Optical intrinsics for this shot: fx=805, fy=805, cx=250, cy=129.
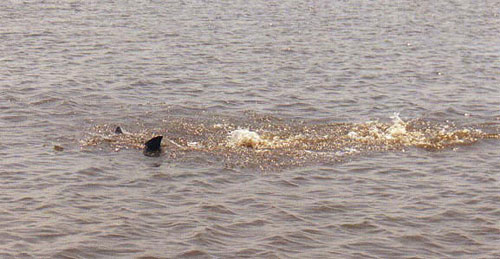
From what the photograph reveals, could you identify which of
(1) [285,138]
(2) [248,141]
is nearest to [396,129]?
(1) [285,138]

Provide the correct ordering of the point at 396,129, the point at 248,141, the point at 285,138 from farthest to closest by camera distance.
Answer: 1. the point at 396,129
2. the point at 285,138
3. the point at 248,141

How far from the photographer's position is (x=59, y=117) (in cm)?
1758

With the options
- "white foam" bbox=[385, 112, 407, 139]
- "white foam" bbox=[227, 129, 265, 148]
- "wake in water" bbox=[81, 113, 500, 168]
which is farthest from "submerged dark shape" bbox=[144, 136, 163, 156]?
"white foam" bbox=[385, 112, 407, 139]

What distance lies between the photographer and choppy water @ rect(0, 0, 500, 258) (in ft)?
38.6

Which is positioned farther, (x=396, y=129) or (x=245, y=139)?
(x=396, y=129)

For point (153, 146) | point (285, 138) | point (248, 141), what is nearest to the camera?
point (153, 146)

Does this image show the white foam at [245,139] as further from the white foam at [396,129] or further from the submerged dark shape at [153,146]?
the white foam at [396,129]

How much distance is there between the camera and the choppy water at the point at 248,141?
11.8m

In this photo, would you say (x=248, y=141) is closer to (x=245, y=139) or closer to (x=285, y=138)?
(x=245, y=139)

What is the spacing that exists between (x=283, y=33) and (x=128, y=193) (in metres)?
16.2

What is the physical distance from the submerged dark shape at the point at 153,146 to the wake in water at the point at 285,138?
9.4 inches

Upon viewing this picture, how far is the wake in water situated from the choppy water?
0.06m

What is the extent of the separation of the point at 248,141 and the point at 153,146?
Result: 73.8 inches

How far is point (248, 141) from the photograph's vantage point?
1579cm
